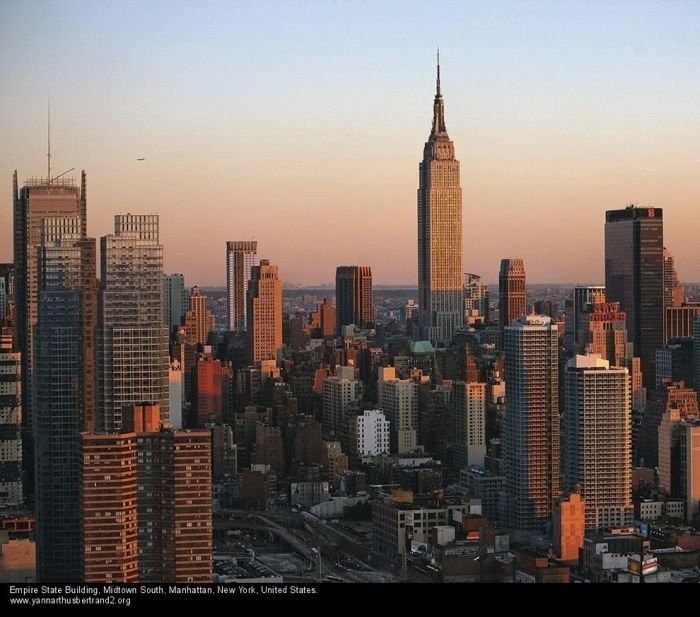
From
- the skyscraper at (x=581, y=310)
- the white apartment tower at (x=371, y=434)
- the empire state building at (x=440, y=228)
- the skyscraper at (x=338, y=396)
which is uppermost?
the empire state building at (x=440, y=228)

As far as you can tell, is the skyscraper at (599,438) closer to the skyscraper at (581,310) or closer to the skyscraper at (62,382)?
the skyscraper at (581,310)

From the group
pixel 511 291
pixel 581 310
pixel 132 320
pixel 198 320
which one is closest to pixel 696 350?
pixel 581 310

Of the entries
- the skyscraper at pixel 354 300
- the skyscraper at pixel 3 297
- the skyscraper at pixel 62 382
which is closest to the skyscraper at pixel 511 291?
the skyscraper at pixel 354 300

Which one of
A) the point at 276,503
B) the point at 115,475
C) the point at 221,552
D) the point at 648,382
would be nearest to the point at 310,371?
the point at 648,382

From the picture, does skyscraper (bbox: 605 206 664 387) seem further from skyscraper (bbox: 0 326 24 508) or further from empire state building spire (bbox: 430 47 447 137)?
skyscraper (bbox: 0 326 24 508)
